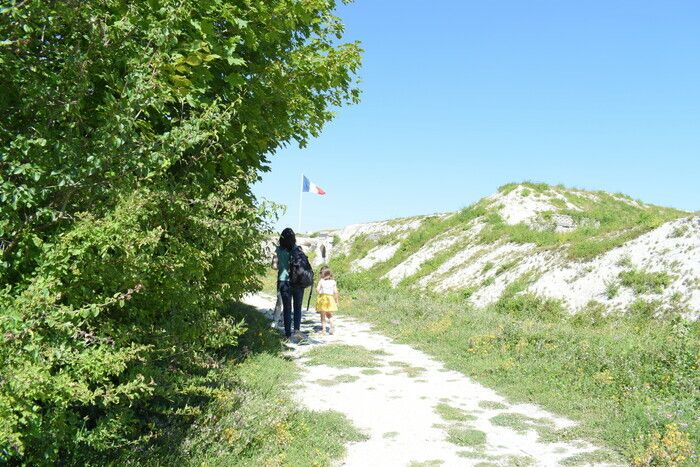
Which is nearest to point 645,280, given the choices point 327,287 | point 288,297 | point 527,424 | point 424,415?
point 327,287

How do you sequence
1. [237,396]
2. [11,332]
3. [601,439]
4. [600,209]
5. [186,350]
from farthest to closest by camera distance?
[600,209], [237,396], [601,439], [186,350], [11,332]

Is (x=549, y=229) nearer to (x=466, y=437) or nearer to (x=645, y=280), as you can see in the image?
(x=645, y=280)

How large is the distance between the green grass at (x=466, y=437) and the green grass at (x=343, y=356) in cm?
415

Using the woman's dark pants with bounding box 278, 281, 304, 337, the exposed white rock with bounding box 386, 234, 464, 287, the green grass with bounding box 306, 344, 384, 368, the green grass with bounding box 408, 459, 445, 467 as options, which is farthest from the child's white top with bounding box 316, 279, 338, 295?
the exposed white rock with bounding box 386, 234, 464, 287

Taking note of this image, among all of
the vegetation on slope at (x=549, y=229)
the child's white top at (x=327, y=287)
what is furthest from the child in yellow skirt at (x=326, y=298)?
the vegetation on slope at (x=549, y=229)

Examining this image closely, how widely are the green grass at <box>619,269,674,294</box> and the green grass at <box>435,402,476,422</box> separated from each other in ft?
35.7

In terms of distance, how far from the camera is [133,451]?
217 inches

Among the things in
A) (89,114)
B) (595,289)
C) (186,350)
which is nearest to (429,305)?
(595,289)

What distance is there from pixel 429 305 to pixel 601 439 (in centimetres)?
1172

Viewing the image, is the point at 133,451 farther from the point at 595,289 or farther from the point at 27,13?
the point at 595,289

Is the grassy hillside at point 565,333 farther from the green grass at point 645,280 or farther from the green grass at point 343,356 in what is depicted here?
the green grass at point 343,356

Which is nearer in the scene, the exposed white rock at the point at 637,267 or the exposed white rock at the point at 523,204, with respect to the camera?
the exposed white rock at the point at 637,267

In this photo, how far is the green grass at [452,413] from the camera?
8.21 m

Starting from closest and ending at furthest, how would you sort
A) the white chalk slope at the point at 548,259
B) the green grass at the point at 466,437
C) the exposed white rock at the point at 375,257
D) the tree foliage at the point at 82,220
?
the tree foliage at the point at 82,220, the green grass at the point at 466,437, the white chalk slope at the point at 548,259, the exposed white rock at the point at 375,257
